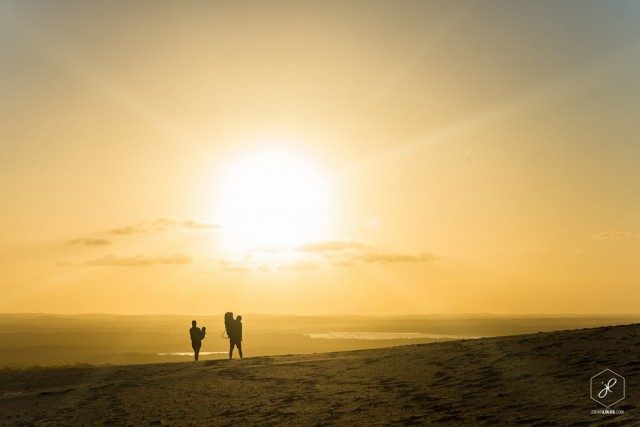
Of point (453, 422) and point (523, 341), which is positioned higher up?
point (523, 341)

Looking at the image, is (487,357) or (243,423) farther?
(487,357)

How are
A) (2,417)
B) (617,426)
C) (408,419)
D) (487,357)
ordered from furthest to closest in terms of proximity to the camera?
(487,357)
(2,417)
(408,419)
(617,426)

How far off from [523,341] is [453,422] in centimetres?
907

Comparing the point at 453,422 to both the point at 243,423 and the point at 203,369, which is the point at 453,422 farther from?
the point at 203,369

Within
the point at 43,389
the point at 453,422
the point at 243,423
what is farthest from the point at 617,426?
the point at 43,389

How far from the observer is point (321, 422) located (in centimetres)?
1329

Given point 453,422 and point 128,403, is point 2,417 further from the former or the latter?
point 453,422

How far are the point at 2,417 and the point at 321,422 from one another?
31.9ft

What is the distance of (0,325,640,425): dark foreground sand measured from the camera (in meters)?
12.6

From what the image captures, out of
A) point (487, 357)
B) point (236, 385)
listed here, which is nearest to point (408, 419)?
point (487, 357)

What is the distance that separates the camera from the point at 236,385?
1886 centimetres

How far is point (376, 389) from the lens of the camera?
52.5 feet

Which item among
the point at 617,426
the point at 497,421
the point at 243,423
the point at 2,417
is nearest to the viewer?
the point at 617,426

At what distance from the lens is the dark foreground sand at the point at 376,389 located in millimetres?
12633
